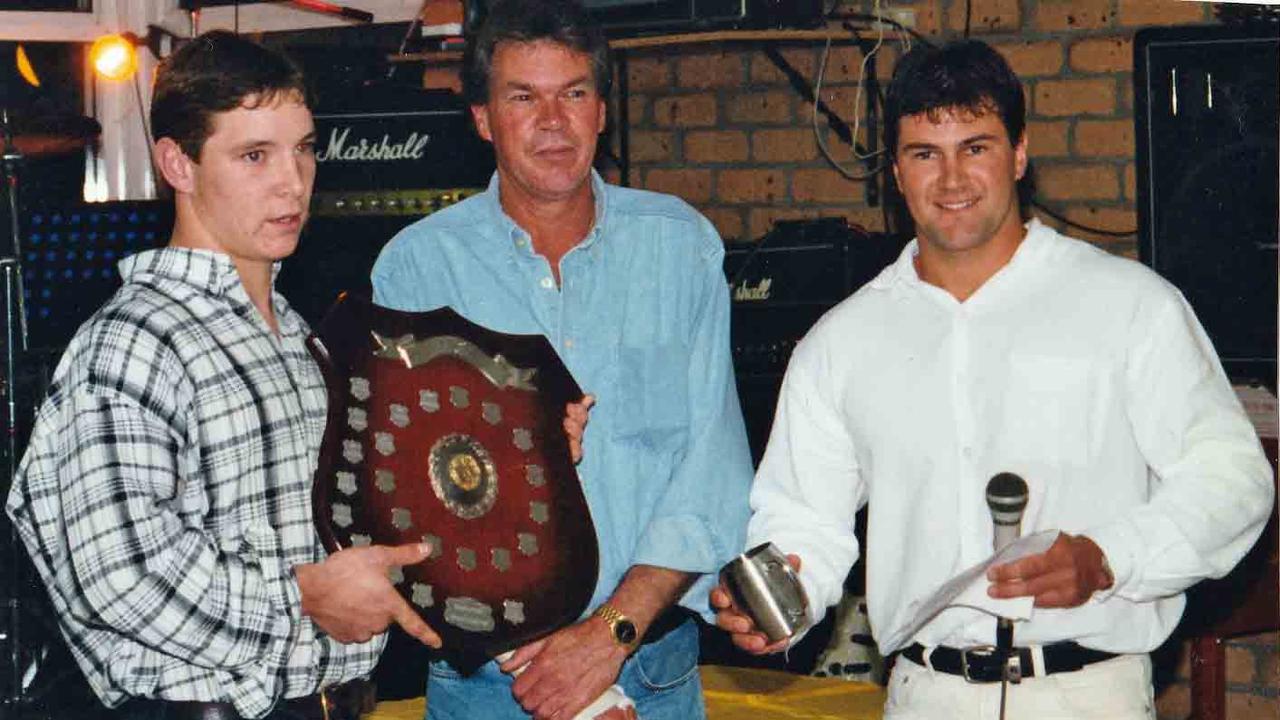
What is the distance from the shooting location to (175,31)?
5.05 m

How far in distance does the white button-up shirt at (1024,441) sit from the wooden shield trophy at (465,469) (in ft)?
1.46

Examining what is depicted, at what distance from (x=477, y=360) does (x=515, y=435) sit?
105mm

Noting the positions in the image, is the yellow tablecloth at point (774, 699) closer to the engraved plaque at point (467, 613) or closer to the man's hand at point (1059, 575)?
the man's hand at point (1059, 575)

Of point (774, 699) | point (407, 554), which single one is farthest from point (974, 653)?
point (774, 699)

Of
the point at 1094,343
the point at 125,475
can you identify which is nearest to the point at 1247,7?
the point at 1094,343

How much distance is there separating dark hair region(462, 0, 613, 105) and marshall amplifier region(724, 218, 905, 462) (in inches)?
54.4

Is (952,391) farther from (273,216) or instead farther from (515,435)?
(273,216)

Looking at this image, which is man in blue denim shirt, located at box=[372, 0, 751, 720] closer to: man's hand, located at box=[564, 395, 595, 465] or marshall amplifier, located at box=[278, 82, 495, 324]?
man's hand, located at box=[564, 395, 595, 465]

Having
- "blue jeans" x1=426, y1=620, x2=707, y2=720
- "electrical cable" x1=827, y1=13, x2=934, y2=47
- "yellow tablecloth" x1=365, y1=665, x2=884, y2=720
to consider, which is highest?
"electrical cable" x1=827, y1=13, x2=934, y2=47

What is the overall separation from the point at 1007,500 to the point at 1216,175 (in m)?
1.78

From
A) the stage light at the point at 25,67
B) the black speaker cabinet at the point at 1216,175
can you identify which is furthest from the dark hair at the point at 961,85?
the stage light at the point at 25,67

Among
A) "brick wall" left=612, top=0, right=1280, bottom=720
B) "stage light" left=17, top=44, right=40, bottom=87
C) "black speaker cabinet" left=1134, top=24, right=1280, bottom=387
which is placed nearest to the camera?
"black speaker cabinet" left=1134, top=24, right=1280, bottom=387

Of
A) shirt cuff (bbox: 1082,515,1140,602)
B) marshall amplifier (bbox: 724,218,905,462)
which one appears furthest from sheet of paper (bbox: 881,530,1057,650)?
marshall amplifier (bbox: 724,218,905,462)

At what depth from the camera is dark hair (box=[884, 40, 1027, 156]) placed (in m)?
2.44
